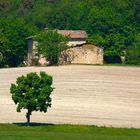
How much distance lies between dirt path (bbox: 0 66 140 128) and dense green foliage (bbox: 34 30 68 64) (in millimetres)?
12625

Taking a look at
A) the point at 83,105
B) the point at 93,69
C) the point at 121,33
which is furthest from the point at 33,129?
the point at 121,33

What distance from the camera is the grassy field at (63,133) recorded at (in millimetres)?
53406

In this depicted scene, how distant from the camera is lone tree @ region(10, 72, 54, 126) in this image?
61906mm

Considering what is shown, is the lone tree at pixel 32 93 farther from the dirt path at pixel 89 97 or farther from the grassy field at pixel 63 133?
the grassy field at pixel 63 133

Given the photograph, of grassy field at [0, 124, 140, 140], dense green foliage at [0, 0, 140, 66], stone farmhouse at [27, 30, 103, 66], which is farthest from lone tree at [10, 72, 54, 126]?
dense green foliage at [0, 0, 140, 66]

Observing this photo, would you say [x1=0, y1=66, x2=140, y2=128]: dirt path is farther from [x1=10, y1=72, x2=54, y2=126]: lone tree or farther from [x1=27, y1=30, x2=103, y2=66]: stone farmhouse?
[x1=27, y1=30, x2=103, y2=66]: stone farmhouse

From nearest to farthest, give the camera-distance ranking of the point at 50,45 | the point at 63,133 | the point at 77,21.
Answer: the point at 63,133 < the point at 50,45 < the point at 77,21

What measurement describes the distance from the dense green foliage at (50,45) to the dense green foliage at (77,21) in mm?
2774

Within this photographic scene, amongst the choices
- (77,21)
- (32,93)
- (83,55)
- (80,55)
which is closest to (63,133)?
(32,93)

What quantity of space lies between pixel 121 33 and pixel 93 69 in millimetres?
38042

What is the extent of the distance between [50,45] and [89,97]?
126ft

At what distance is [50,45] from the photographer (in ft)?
366

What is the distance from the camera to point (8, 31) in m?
118

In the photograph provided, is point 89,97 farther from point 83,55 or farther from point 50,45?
point 50,45
